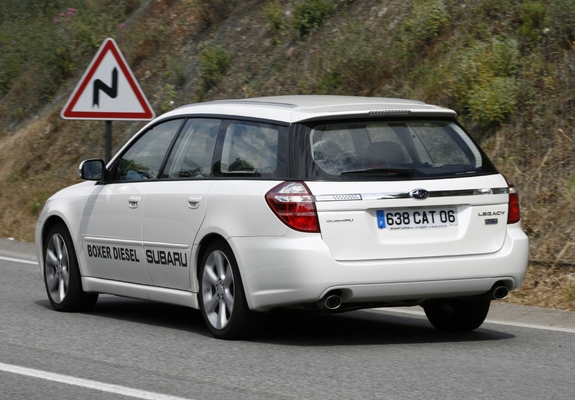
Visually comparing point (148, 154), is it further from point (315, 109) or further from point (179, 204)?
point (315, 109)

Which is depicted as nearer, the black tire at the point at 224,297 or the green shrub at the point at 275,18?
the black tire at the point at 224,297

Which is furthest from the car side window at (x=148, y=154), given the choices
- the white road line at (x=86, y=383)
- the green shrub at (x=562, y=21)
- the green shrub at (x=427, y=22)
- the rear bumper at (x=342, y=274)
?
the green shrub at (x=427, y=22)

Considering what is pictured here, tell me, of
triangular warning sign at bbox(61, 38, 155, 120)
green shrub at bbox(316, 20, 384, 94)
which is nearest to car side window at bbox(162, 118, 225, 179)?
triangular warning sign at bbox(61, 38, 155, 120)

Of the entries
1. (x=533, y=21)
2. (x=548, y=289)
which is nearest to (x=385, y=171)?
(x=548, y=289)

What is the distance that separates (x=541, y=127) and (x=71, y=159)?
33.7 feet

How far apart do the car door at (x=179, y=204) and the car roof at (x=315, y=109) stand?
8.0 inches

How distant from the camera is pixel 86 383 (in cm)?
653

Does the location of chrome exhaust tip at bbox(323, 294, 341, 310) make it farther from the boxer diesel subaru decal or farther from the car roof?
the boxer diesel subaru decal

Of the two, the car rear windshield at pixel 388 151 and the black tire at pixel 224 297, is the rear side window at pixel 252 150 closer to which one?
the car rear windshield at pixel 388 151

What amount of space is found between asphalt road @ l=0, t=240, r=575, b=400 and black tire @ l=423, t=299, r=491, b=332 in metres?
0.10

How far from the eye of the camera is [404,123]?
8.23 meters

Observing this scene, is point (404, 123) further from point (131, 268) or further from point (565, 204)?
point (565, 204)

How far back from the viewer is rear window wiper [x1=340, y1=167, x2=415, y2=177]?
771 cm

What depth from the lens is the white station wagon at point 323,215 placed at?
7.57m
